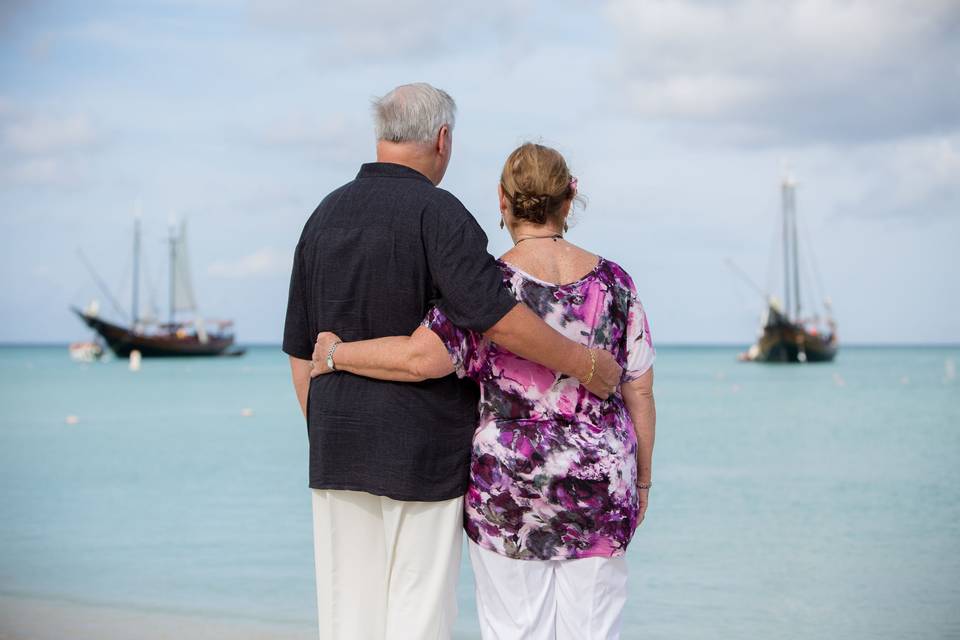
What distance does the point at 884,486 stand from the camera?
36.3 ft

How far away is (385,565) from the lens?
211 cm

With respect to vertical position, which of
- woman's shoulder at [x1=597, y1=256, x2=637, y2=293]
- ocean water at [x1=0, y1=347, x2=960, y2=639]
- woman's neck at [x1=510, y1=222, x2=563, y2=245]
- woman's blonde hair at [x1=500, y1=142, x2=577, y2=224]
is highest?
woman's blonde hair at [x1=500, y1=142, x2=577, y2=224]

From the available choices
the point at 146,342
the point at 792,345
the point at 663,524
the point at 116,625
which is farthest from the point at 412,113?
the point at 146,342

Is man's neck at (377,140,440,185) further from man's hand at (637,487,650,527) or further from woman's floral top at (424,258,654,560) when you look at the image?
man's hand at (637,487,650,527)

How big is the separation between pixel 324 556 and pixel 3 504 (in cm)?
833

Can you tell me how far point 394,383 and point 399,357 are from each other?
0.08m

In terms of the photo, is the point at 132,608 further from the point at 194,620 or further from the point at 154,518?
the point at 154,518

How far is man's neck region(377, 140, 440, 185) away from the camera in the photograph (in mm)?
2049

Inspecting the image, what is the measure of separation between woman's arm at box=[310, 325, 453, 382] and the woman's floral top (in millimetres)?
53

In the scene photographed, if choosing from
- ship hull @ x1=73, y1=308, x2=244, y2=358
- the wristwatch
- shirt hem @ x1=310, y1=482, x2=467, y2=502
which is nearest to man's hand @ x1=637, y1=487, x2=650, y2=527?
shirt hem @ x1=310, y1=482, x2=467, y2=502

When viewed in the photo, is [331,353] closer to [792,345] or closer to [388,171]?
[388,171]

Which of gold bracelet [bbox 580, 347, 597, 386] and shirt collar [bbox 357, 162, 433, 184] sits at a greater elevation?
shirt collar [bbox 357, 162, 433, 184]

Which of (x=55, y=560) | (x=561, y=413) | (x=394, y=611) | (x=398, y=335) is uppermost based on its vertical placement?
(x=398, y=335)

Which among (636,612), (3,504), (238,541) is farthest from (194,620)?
(3,504)
